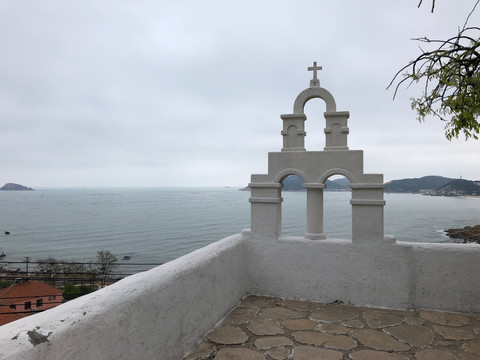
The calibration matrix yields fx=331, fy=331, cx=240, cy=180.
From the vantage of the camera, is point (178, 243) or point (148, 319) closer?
point (148, 319)

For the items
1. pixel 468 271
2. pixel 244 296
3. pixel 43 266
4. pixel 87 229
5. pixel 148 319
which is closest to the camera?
pixel 148 319

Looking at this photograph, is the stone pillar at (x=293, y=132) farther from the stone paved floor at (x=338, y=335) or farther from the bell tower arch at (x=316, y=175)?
the stone paved floor at (x=338, y=335)

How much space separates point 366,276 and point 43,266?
117ft

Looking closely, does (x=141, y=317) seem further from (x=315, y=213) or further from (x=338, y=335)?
(x=315, y=213)

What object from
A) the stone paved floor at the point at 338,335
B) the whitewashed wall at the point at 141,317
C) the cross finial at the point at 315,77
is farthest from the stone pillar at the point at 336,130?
the stone paved floor at the point at 338,335

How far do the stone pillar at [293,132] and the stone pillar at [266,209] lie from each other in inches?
23.1

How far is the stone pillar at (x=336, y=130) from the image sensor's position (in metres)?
4.35

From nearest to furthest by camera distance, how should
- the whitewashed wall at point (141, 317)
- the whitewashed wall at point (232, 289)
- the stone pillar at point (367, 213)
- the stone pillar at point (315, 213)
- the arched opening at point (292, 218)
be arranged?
the whitewashed wall at point (141, 317) → the whitewashed wall at point (232, 289) → the stone pillar at point (367, 213) → the stone pillar at point (315, 213) → the arched opening at point (292, 218)

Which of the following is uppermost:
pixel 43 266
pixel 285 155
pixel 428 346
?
pixel 285 155

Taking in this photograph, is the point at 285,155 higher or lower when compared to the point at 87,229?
higher

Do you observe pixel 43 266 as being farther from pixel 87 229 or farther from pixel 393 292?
pixel 393 292

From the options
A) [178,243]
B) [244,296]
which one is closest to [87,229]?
[178,243]

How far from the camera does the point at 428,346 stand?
124 inches

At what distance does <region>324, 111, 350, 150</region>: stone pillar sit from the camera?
4.35m
